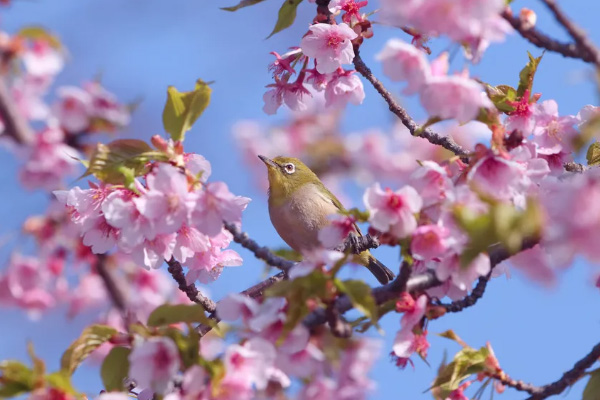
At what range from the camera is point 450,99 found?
215 cm

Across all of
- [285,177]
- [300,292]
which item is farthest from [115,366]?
[285,177]

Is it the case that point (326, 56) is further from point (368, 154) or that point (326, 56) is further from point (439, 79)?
point (368, 154)

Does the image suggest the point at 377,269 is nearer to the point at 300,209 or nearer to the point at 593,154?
the point at 300,209

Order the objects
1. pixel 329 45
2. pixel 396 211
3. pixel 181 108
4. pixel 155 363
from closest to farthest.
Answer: pixel 155 363 → pixel 396 211 → pixel 181 108 → pixel 329 45

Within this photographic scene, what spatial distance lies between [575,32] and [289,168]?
3.84 m

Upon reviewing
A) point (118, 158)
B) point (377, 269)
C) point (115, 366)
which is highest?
point (118, 158)

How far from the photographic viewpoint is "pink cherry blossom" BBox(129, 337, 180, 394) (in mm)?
2033

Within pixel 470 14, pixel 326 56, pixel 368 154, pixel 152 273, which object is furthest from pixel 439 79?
pixel 368 154

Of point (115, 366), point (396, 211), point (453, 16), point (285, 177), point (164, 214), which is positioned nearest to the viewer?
point (453, 16)

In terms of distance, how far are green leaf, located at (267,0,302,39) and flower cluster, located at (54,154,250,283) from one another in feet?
2.28

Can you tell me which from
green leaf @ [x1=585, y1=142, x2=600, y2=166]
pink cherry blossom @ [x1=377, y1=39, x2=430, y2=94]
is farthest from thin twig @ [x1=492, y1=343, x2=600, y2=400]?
pink cherry blossom @ [x1=377, y1=39, x2=430, y2=94]

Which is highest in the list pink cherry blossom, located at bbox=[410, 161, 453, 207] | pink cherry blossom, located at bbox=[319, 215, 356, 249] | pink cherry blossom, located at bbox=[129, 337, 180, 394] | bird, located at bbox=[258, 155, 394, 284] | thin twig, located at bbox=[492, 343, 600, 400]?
pink cherry blossom, located at bbox=[410, 161, 453, 207]

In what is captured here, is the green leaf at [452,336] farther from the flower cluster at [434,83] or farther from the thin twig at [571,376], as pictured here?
the flower cluster at [434,83]

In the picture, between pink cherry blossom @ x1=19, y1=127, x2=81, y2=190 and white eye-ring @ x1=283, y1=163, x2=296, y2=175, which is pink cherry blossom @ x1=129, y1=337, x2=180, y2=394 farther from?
pink cherry blossom @ x1=19, y1=127, x2=81, y2=190
